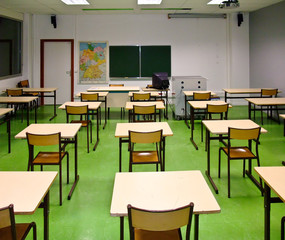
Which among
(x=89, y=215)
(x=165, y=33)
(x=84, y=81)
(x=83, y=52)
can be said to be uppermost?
(x=165, y=33)

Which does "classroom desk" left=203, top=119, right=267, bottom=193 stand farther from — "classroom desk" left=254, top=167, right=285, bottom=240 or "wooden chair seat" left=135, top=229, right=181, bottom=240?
"wooden chair seat" left=135, top=229, right=181, bottom=240

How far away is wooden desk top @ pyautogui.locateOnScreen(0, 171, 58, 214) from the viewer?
1881 mm

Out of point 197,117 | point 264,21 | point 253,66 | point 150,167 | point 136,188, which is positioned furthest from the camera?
point 253,66

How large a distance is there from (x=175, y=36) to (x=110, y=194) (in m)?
7.22

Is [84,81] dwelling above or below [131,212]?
above

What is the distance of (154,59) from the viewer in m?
9.71

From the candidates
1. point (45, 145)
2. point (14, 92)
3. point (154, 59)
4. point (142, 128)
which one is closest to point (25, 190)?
point (45, 145)

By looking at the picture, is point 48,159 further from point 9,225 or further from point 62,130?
point 9,225

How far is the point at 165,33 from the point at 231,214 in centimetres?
753

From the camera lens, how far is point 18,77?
29.4 ft

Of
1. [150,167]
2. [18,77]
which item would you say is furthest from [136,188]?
[18,77]

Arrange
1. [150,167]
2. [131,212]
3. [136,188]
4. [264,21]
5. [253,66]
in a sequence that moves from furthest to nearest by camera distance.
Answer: [253,66], [264,21], [150,167], [136,188], [131,212]

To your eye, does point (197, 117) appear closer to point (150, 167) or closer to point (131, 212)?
point (150, 167)

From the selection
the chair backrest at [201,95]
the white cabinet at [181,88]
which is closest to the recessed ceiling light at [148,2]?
the white cabinet at [181,88]
